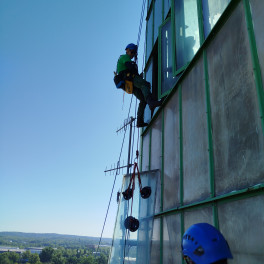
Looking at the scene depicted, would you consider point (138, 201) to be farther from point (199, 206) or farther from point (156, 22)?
point (156, 22)

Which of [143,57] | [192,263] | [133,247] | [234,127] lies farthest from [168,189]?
[143,57]

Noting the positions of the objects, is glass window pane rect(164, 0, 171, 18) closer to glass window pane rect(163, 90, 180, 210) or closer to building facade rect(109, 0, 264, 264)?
building facade rect(109, 0, 264, 264)

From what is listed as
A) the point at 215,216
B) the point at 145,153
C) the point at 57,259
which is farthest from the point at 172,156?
the point at 57,259

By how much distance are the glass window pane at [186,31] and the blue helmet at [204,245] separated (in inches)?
123

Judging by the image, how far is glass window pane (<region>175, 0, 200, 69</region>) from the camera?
4.42 metres

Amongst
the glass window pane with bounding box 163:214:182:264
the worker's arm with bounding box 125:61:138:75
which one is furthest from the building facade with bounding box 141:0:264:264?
the worker's arm with bounding box 125:61:138:75

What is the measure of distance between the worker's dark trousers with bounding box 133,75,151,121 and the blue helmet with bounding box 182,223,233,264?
155 inches

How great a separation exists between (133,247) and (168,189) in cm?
112

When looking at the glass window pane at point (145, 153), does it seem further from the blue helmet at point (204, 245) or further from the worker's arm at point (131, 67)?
the blue helmet at point (204, 245)

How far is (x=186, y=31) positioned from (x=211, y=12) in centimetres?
91

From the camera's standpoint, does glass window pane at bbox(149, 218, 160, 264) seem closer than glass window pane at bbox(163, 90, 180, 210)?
No

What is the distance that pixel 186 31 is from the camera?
4801 mm

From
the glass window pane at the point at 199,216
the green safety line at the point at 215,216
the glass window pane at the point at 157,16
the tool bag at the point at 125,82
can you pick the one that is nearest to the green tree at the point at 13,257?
the tool bag at the point at 125,82

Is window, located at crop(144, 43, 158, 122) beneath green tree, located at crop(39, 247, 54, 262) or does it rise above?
above
